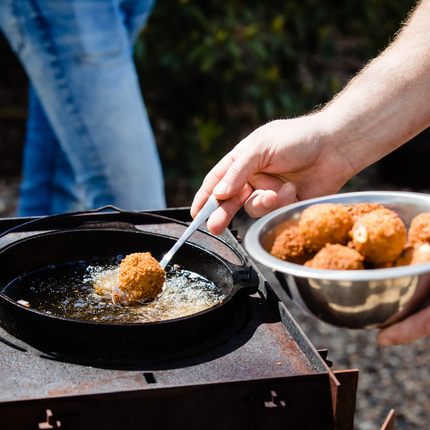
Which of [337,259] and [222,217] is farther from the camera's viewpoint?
[222,217]

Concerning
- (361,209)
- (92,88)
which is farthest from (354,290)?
(92,88)

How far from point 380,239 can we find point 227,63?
2.90 meters

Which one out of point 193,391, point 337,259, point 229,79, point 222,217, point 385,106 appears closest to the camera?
point 193,391

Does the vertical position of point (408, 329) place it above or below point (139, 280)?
below

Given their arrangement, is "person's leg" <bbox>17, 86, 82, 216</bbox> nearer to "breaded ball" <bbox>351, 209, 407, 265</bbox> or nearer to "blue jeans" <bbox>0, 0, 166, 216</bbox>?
"blue jeans" <bbox>0, 0, 166, 216</bbox>

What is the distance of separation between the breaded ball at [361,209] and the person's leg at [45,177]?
Result: 1.82 meters

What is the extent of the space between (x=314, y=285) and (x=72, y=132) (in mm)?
1482

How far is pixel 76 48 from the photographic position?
Answer: 83.9 inches

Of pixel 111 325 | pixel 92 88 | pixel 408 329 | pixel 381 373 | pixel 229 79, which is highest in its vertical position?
pixel 92 88

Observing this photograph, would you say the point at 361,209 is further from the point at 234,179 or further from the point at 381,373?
the point at 381,373

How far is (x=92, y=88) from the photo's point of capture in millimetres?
2184

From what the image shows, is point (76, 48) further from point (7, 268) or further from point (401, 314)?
point (401, 314)

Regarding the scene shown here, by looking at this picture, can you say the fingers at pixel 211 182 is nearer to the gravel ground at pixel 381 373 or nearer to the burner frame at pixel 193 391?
the burner frame at pixel 193 391

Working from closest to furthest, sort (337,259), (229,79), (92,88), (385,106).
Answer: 1. (337,259)
2. (385,106)
3. (92,88)
4. (229,79)
